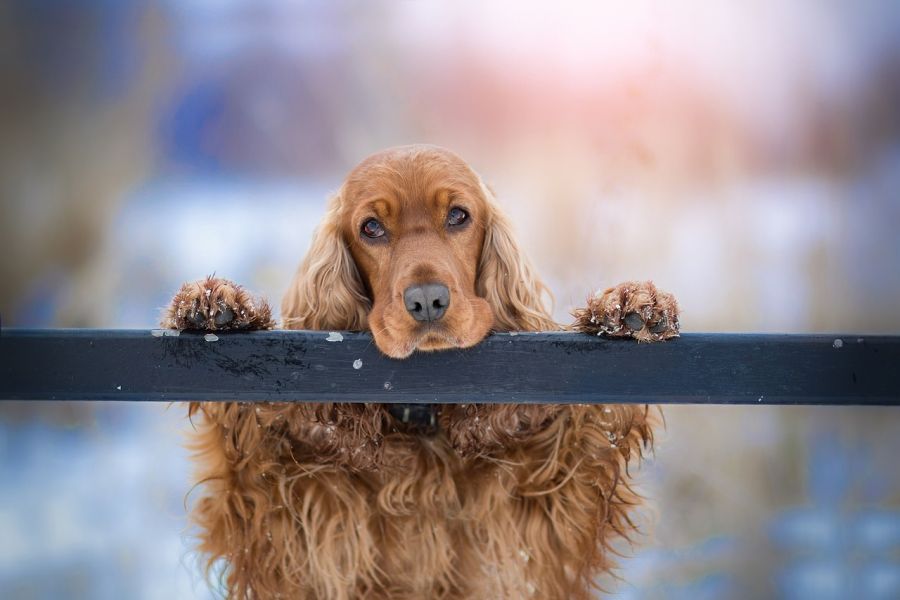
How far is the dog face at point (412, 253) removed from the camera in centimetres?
258

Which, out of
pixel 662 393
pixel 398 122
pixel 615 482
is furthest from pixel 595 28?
pixel 662 393

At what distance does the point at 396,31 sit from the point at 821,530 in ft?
11.3

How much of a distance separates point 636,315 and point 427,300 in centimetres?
58

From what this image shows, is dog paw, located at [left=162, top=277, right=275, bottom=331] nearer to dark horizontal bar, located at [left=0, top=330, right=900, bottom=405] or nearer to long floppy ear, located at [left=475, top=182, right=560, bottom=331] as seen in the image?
dark horizontal bar, located at [left=0, top=330, right=900, bottom=405]

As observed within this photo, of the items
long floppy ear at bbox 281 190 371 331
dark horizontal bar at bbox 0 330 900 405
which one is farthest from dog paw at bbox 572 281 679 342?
long floppy ear at bbox 281 190 371 331

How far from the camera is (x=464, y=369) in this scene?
1.92 meters

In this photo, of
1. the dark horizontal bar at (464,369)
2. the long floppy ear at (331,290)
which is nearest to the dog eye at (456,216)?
the long floppy ear at (331,290)

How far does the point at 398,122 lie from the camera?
5.04 metres

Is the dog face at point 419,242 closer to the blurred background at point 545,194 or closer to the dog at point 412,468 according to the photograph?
the dog at point 412,468

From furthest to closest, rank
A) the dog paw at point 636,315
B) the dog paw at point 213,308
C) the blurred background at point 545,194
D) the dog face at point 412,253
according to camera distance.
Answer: the blurred background at point 545,194 < the dog face at point 412,253 < the dog paw at point 213,308 < the dog paw at point 636,315

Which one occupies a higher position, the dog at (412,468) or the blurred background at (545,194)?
the blurred background at (545,194)

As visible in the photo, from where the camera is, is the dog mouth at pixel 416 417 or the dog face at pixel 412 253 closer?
the dog face at pixel 412 253

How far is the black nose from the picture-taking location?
2.36 metres

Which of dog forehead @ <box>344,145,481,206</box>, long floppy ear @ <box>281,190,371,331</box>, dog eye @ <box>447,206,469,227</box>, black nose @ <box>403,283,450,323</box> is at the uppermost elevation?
dog forehead @ <box>344,145,481,206</box>
